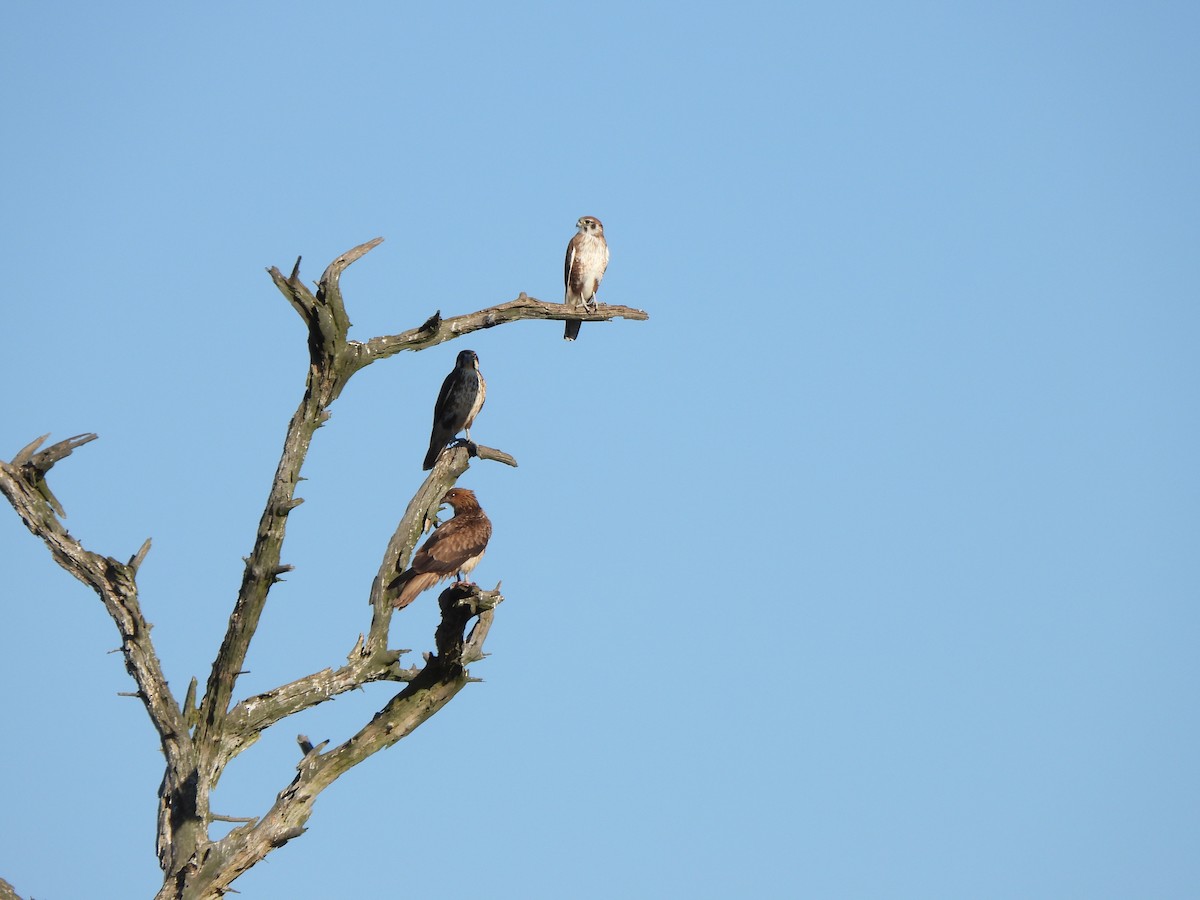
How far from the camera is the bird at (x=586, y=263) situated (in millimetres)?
17578

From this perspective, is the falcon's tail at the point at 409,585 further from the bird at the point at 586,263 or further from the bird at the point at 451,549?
the bird at the point at 586,263

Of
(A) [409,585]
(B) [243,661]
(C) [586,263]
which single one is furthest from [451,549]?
(C) [586,263]

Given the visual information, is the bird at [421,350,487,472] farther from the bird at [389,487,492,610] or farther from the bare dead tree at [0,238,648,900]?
the bare dead tree at [0,238,648,900]

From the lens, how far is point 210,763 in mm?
8922

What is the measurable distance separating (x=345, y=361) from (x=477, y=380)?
4169mm

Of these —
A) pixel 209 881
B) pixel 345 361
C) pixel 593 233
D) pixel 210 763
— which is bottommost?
pixel 209 881

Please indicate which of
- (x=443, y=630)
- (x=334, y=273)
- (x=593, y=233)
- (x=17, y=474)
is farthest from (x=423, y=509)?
(x=593, y=233)

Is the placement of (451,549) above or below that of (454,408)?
below

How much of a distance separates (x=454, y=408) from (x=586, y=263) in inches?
189

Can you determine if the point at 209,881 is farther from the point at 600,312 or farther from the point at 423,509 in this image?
the point at 600,312

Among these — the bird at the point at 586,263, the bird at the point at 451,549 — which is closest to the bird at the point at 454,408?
the bird at the point at 451,549

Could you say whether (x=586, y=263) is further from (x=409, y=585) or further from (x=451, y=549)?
(x=409, y=585)

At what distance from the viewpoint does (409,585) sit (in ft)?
33.2

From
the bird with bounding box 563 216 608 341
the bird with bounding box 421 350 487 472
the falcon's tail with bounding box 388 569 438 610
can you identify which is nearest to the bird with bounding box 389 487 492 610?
the falcon's tail with bounding box 388 569 438 610
